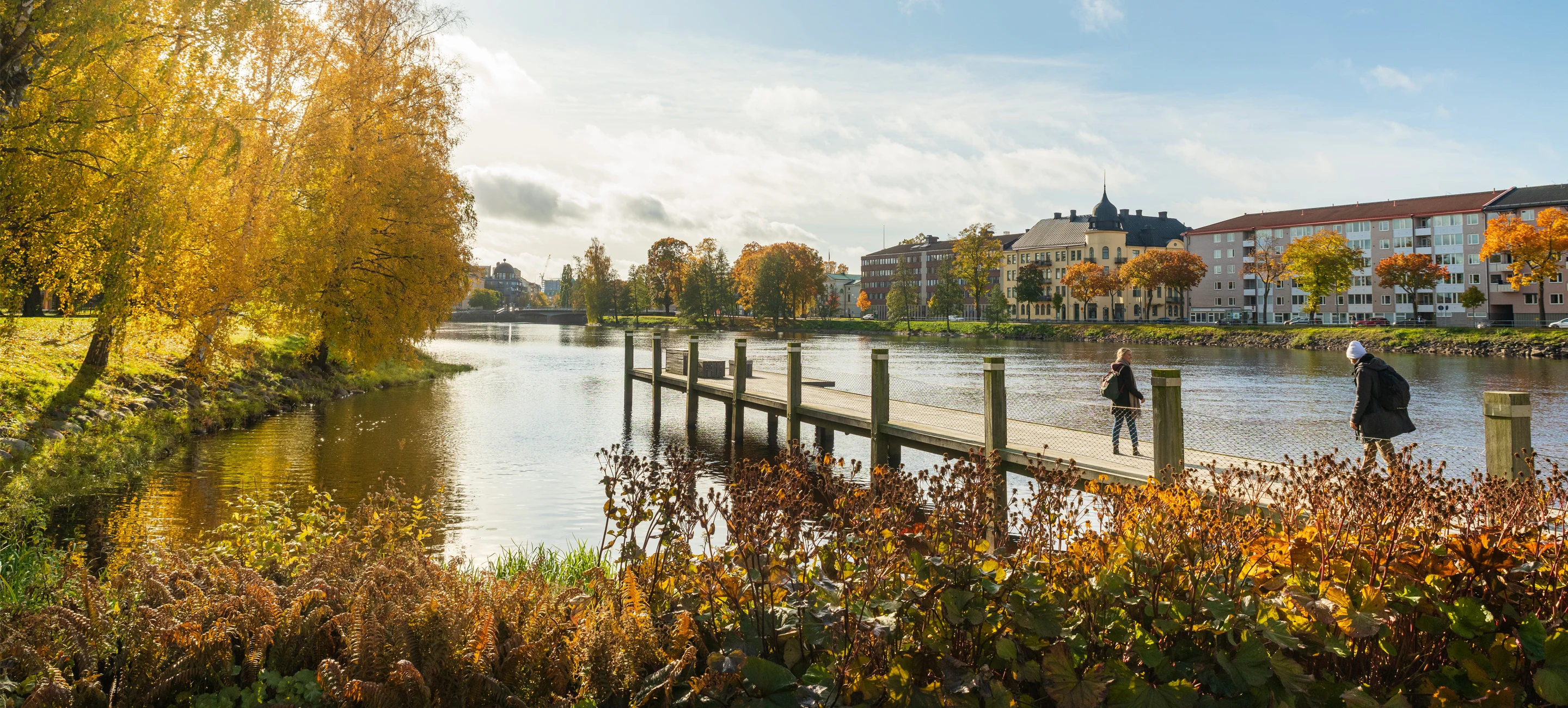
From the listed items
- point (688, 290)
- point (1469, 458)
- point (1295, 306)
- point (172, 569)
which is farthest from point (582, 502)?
point (1295, 306)

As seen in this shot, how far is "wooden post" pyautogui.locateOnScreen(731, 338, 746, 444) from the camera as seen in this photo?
21.1m

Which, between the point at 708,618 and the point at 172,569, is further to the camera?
the point at 172,569

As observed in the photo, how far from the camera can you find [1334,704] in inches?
128

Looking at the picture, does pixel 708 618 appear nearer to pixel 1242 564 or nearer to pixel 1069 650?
pixel 1069 650

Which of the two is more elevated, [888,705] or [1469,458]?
[888,705]

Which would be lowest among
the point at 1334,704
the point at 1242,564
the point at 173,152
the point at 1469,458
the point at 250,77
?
the point at 1469,458

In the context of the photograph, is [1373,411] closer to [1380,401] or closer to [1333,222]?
[1380,401]

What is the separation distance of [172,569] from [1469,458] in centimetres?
2171

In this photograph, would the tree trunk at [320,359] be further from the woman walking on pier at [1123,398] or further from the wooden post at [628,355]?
the woman walking on pier at [1123,398]

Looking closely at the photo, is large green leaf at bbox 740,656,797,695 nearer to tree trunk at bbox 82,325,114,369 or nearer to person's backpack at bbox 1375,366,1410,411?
person's backpack at bbox 1375,366,1410,411

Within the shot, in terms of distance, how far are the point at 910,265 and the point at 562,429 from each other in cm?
13925

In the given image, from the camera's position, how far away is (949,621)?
3.29 m

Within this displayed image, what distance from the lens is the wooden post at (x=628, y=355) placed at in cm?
2967

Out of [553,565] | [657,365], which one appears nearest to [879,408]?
[553,565]
